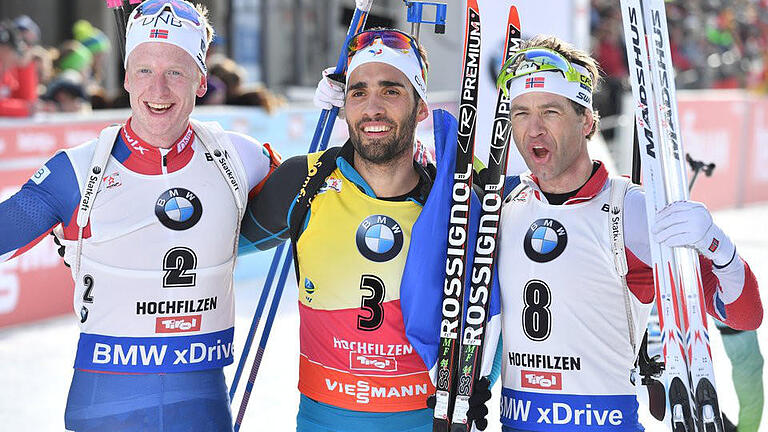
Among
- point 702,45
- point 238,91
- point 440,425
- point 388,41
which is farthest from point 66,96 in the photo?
point 702,45

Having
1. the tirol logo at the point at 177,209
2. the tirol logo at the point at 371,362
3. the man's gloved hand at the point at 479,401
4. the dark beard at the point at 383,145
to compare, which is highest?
the dark beard at the point at 383,145

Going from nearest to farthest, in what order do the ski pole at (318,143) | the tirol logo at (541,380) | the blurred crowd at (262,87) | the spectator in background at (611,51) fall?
the tirol logo at (541,380) → the ski pole at (318,143) → the blurred crowd at (262,87) → the spectator in background at (611,51)

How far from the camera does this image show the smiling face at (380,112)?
3.27 m

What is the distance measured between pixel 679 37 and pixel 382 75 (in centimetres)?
1565

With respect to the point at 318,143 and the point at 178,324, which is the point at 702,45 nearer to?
the point at 318,143

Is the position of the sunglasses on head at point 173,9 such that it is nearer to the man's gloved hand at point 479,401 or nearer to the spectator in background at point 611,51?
the man's gloved hand at point 479,401

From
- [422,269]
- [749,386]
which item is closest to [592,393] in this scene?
[422,269]

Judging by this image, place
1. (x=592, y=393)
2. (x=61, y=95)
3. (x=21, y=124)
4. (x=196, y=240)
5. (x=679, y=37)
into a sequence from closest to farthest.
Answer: (x=592, y=393)
(x=196, y=240)
(x=21, y=124)
(x=61, y=95)
(x=679, y=37)

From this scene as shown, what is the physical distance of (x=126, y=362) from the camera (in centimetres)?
327

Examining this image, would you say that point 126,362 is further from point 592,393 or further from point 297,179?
point 592,393

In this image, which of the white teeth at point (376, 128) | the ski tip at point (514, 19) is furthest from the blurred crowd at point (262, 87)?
the white teeth at point (376, 128)

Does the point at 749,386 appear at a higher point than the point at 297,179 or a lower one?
lower

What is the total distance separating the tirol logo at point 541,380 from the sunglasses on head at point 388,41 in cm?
107

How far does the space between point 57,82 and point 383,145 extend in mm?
6155
